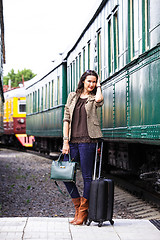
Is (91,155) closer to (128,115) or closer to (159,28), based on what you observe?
(159,28)

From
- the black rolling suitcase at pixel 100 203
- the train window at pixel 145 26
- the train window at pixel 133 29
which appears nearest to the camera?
the black rolling suitcase at pixel 100 203

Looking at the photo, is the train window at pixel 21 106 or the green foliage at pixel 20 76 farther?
the green foliage at pixel 20 76

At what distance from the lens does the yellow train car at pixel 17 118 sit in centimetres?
2688

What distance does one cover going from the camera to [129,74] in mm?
7074

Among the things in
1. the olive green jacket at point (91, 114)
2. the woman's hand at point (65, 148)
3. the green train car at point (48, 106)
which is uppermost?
the green train car at point (48, 106)

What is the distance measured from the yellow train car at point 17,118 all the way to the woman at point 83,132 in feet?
69.9

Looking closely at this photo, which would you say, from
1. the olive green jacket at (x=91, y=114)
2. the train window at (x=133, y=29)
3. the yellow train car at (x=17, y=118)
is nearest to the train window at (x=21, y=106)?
the yellow train car at (x=17, y=118)

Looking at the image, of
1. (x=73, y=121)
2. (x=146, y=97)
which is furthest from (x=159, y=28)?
(x=73, y=121)

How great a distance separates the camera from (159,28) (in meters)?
5.49

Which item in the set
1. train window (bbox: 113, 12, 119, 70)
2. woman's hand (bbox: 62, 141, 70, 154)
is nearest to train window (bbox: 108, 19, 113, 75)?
train window (bbox: 113, 12, 119, 70)

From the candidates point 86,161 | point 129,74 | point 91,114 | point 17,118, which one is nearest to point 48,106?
point 17,118

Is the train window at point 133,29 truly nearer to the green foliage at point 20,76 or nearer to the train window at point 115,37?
the train window at point 115,37

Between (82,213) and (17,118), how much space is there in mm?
22659

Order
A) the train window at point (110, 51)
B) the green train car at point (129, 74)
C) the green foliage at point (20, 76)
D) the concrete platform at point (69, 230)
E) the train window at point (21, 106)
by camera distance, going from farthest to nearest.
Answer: the green foliage at point (20, 76)
the train window at point (21, 106)
the train window at point (110, 51)
the green train car at point (129, 74)
the concrete platform at point (69, 230)
